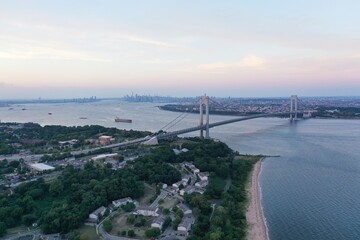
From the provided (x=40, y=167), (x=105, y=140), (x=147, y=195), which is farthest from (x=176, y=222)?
(x=105, y=140)

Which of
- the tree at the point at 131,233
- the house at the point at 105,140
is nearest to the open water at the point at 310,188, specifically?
the tree at the point at 131,233

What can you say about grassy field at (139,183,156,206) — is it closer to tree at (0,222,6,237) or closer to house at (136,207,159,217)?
house at (136,207,159,217)

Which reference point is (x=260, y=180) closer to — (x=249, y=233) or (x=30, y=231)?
(x=249, y=233)

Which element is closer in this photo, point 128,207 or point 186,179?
point 128,207

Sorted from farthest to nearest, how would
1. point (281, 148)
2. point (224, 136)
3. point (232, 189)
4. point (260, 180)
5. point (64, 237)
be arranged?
point (224, 136)
point (281, 148)
point (260, 180)
point (232, 189)
point (64, 237)

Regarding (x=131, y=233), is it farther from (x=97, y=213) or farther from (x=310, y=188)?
(x=310, y=188)

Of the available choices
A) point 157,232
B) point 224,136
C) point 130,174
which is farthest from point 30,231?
point 224,136
